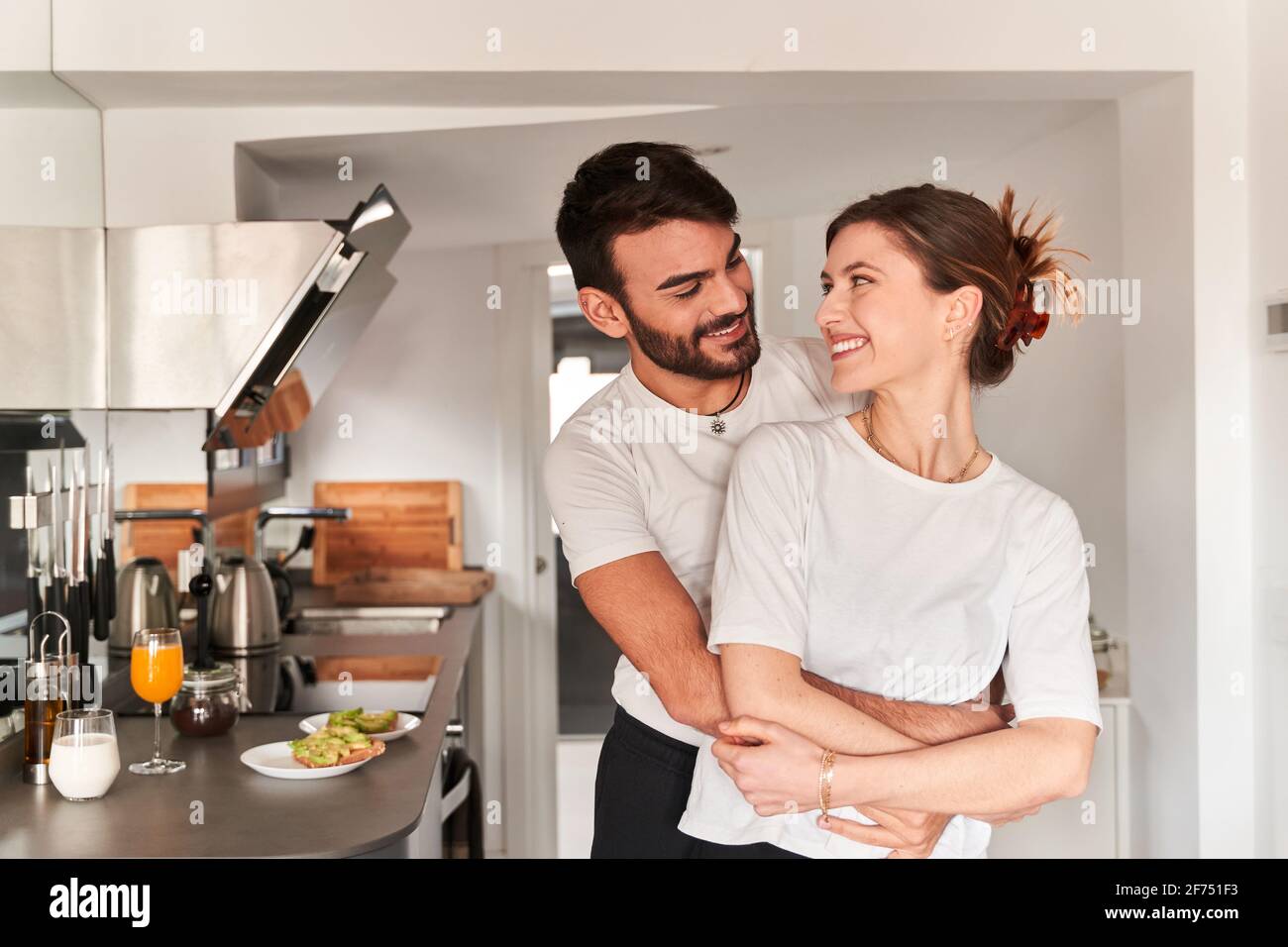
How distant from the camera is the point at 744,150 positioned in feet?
7.27

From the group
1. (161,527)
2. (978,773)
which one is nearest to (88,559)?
(161,527)

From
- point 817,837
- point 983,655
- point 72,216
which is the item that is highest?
point 72,216

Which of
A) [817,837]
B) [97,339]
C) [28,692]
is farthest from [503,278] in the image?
[817,837]

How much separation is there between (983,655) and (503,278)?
133cm

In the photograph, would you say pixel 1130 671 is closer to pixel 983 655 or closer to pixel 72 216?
pixel 983 655

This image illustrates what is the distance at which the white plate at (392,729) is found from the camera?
6.11 feet

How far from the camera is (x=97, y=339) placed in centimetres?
212

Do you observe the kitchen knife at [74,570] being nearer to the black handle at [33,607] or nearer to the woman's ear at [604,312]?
the black handle at [33,607]

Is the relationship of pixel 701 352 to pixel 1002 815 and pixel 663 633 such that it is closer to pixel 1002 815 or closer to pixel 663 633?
pixel 663 633

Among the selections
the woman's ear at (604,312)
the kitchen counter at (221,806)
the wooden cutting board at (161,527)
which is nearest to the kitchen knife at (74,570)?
the kitchen counter at (221,806)

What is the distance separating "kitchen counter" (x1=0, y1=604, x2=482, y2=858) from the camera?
1459 millimetres

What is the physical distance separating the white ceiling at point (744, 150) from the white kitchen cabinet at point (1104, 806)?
3.33 feet

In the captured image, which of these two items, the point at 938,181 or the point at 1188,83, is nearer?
the point at 1188,83
